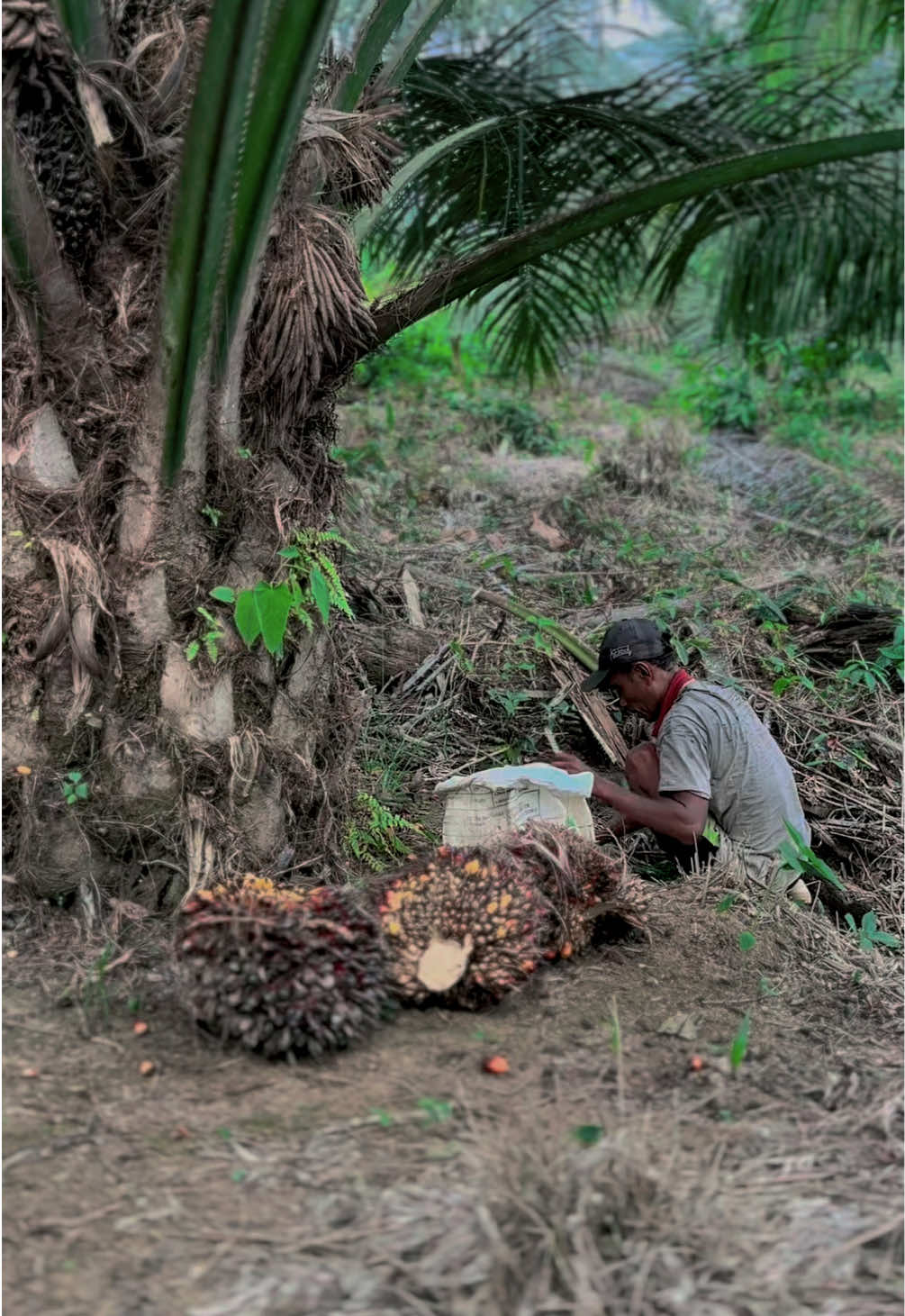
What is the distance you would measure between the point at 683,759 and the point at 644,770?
0.33m

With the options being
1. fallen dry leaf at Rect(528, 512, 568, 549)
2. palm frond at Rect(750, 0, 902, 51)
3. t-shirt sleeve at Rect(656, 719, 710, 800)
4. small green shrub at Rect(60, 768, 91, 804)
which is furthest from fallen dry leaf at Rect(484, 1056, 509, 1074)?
palm frond at Rect(750, 0, 902, 51)

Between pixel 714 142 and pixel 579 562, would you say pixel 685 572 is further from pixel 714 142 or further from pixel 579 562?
pixel 714 142

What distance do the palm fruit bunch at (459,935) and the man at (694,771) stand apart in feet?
3.44

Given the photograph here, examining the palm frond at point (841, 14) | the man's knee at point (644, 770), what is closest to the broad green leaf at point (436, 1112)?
the man's knee at point (644, 770)

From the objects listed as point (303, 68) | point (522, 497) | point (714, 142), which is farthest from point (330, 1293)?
point (522, 497)

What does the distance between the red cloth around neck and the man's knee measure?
8cm

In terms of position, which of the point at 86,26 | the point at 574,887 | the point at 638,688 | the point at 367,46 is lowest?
the point at 574,887

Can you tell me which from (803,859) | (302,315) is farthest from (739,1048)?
(302,315)

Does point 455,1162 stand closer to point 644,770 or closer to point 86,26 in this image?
point 644,770

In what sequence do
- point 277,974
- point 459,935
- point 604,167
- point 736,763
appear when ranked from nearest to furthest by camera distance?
point 277,974 < point 459,935 < point 736,763 < point 604,167

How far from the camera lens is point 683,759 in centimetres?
388

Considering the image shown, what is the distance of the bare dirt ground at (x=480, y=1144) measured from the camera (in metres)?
1.92

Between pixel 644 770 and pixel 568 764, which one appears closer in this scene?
pixel 568 764

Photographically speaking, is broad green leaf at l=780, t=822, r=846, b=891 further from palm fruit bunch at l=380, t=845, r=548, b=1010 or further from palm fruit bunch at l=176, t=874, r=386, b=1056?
palm fruit bunch at l=176, t=874, r=386, b=1056
